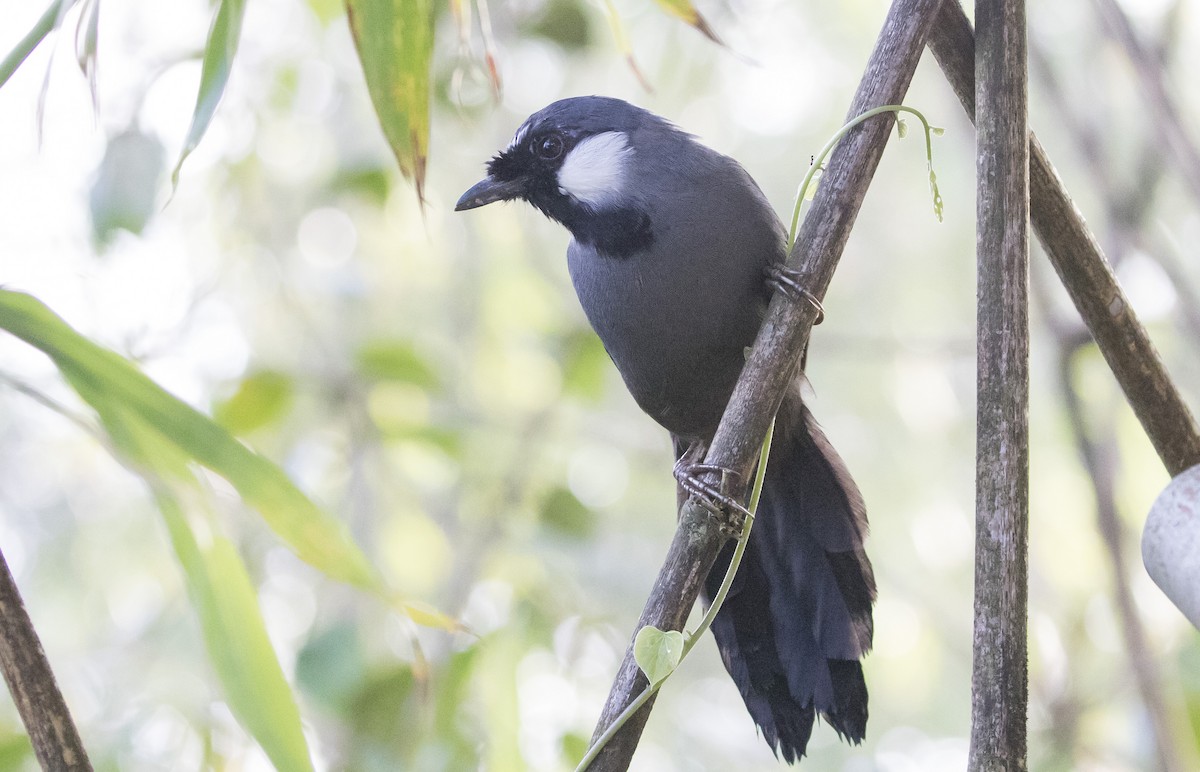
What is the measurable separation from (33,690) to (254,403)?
141cm

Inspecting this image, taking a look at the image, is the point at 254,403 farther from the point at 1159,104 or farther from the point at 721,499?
the point at 1159,104

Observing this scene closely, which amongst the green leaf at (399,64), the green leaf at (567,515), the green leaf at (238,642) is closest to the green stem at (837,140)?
the green leaf at (399,64)

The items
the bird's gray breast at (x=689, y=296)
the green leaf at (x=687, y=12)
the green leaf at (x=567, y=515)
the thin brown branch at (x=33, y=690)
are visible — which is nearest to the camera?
the thin brown branch at (x=33, y=690)

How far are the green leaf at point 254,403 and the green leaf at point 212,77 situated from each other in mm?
1204

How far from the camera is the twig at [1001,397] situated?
2.89ft

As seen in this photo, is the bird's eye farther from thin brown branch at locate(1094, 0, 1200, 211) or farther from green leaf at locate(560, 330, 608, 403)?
thin brown branch at locate(1094, 0, 1200, 211)

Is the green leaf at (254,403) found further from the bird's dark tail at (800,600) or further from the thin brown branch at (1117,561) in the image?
the thin brown branch at (1117,561)

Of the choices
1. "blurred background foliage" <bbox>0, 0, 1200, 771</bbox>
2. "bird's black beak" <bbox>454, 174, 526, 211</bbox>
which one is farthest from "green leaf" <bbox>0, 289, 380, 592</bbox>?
"bird's black beak" <bbox>454, 174, 526, 211</bbox>

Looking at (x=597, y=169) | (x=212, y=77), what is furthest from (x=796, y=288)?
(x=597, y=169)

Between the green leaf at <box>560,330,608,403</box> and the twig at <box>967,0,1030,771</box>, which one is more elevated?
the green leaf at <box>560,330,608,403</box>

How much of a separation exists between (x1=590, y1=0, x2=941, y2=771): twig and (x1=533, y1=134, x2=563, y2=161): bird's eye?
2.83ft

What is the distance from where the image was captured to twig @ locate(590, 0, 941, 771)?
0.94 m

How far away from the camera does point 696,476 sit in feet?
Result: 4.01

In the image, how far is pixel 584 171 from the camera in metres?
1.79
